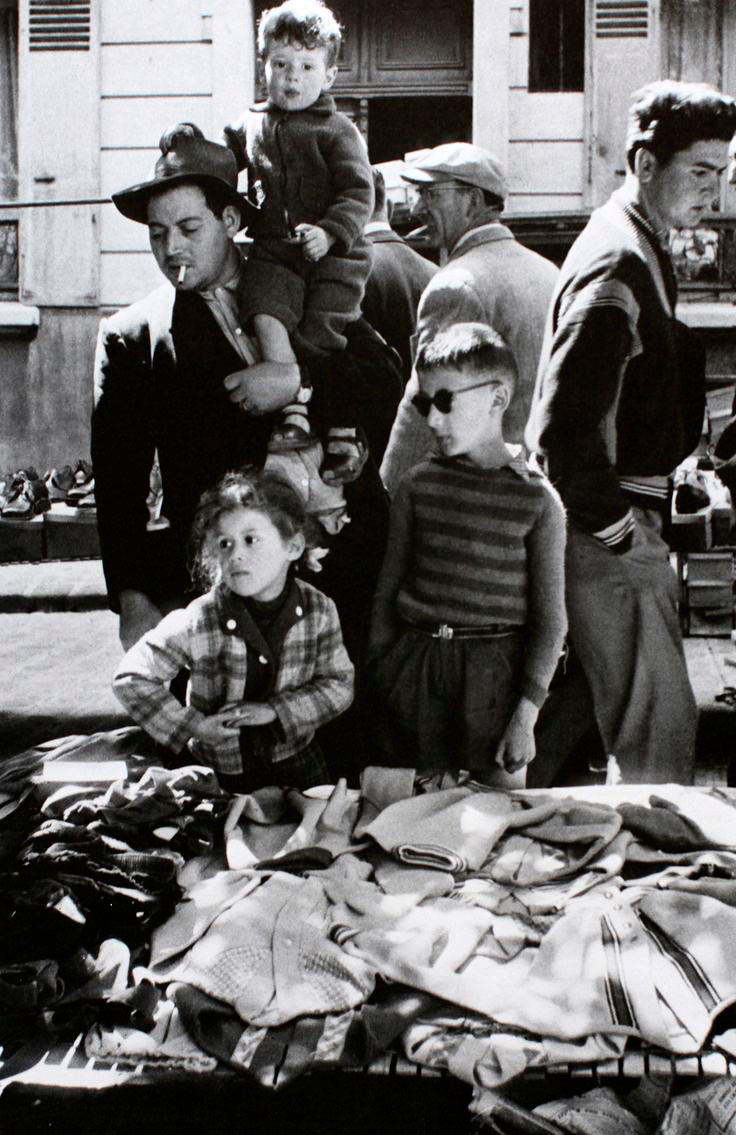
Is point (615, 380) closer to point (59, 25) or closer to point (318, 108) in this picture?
point (318, 108)

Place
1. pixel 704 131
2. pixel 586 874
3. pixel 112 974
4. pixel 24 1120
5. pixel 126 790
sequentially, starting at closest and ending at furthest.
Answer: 1. pixel 24 1120
2. pixel 112 974
3. pixel 586 874
4. pixel 126 790
5. pixel 704 131

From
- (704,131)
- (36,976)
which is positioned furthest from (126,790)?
(704,131)

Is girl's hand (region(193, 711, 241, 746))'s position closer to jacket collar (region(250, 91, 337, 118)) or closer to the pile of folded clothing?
the pile of folded clothing

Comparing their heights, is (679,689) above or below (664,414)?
below

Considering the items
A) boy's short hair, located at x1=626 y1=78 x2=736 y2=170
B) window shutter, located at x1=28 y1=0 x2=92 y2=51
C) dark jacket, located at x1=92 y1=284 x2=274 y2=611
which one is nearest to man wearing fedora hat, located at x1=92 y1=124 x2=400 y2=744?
dark jacket, located at x1=92 y1=284 x2=274 y2=611

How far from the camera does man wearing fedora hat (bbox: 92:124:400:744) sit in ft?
13.1

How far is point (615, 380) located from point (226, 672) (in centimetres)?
142

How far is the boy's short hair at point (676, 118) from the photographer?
3.92m

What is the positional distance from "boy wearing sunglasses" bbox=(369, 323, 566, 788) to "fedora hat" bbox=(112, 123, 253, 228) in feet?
2.53

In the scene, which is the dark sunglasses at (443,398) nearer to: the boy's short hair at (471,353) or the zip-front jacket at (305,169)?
the boy's short hair at (471,353)

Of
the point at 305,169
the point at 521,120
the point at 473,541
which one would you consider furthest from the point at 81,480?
the point at 521,120

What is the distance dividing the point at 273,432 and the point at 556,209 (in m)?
1.12

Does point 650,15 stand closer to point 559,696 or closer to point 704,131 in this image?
point 704,131

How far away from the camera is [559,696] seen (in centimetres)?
403
